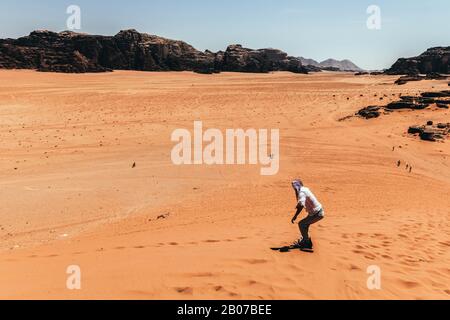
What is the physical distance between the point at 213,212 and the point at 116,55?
6784 centimetres

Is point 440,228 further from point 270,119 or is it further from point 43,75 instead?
point 43,75

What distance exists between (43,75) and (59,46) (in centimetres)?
1488

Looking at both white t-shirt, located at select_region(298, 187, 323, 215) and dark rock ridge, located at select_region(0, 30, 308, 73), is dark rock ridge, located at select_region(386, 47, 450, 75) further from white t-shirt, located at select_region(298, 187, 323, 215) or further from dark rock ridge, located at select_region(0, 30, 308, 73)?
white t-shirt, located at select_region(298, 187, 323, 215)

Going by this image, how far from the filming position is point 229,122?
25.1 metres

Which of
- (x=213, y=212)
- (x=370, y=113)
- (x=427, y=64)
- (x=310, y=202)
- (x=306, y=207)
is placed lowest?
(x=213, y=212)

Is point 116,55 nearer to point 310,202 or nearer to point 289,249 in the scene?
point 289,249

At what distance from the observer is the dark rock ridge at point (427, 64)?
80.9 m

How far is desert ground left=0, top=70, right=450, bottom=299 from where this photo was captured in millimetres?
6766

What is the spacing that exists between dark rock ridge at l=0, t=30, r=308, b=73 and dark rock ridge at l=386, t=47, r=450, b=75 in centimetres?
2739

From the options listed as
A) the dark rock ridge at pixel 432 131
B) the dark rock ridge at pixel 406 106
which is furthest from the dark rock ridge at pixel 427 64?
the dark rock ridge at pixel 432 131

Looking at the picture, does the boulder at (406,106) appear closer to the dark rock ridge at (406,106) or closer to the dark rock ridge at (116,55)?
the dark rock ridge at (406,106)

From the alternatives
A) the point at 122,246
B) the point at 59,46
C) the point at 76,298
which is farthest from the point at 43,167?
the point at 59,46

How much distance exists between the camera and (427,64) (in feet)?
270

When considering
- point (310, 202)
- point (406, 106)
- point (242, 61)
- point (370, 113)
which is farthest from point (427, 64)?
point (310, 202)
